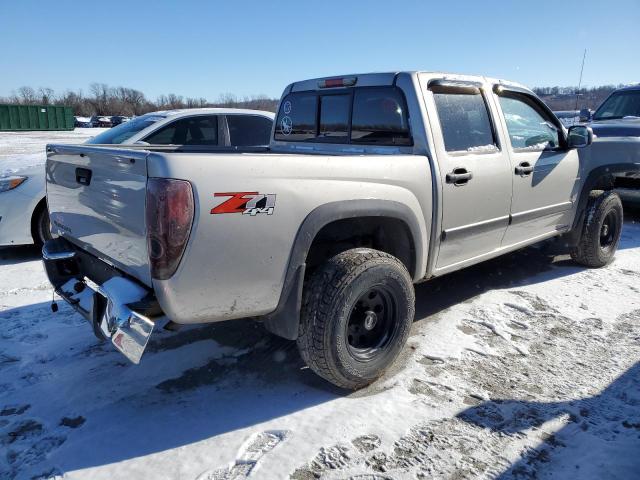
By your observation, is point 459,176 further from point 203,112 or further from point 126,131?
point 126,131

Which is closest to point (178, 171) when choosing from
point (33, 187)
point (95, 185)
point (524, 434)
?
point (95, 185)

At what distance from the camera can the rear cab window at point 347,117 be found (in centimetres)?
345

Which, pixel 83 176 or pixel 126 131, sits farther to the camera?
pixel 126 131

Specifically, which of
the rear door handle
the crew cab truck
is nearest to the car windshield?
the crew cab truck

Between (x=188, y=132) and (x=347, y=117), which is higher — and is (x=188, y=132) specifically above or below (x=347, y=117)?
below

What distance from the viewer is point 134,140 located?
18.4 ft

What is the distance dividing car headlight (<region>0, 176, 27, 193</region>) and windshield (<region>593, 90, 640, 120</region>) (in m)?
9.74

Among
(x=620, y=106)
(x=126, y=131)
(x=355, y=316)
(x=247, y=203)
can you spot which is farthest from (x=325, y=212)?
(x=620, y=106)

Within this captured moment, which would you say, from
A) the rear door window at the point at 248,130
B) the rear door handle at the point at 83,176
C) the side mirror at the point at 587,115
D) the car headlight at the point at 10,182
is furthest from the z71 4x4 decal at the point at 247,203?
the side mirror at the point at 587,115

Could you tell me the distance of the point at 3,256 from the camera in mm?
5625

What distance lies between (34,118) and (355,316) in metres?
45.5

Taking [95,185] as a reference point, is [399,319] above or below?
below

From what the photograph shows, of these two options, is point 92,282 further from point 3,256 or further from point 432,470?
point 3,256

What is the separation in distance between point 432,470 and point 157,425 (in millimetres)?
1444
